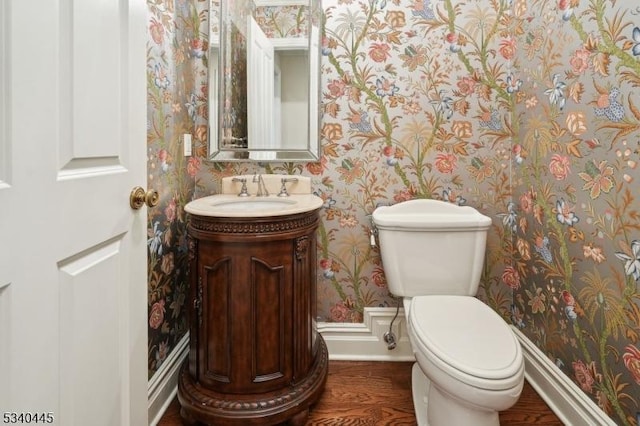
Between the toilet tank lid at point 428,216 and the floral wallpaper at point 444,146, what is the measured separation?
3.9 inches

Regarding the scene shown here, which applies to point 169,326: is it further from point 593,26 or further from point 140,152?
point 593,26

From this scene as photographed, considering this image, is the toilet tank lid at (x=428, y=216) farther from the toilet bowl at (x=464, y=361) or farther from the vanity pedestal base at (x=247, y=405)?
the vanity pedestal base at (x=247, y=405)

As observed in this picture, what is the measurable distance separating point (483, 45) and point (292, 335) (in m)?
1.56

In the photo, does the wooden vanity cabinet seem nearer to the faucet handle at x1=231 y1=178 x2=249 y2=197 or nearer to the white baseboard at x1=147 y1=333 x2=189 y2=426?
the white baseboard at x1=147 y1=333 x2=189 y2=426

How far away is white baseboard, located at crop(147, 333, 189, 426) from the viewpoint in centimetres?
144

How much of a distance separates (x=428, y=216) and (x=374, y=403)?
83 centimetres

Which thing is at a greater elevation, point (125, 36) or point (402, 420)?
point (125, 36)

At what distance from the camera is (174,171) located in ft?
5.41

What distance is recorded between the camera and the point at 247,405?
1.34 meters

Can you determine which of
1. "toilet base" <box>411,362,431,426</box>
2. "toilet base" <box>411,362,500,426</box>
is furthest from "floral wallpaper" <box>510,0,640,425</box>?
"toilet base" <box>411,362,431,426</box>

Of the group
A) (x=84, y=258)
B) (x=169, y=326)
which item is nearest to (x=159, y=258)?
(x=169, y=326)

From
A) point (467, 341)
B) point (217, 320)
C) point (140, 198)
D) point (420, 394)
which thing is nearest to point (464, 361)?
point (467, 341)

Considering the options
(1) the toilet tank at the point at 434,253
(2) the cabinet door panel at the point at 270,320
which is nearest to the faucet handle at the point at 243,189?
(2) the cabinet door panel at the point at 270,320

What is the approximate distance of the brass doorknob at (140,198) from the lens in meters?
0.97
